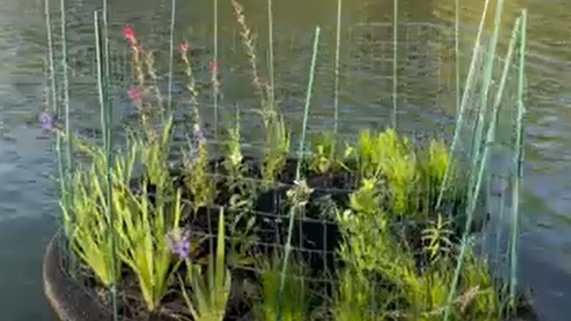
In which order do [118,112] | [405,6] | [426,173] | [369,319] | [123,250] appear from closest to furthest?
[369,319] < [123,250] < [426,173] < [118,112] < [405,6]

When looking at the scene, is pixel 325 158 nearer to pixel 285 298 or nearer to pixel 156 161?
pixel 156 161

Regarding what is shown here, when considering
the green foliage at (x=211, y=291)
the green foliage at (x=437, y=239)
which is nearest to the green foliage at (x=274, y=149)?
the green foliage at (x=437, y=239)

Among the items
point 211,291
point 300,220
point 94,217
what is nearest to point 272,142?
point 300,220

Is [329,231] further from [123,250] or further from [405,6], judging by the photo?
[405,6]

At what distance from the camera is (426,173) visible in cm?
384

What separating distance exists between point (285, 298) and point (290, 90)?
426cm

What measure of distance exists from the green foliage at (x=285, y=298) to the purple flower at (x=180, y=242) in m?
0.30

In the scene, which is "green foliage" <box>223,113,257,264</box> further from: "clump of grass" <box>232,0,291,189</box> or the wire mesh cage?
"clump of grass" <box>232,0,291,189</box>

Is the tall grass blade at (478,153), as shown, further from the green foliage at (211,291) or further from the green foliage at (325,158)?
the green foliage at (325,158)

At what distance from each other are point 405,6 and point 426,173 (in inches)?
291

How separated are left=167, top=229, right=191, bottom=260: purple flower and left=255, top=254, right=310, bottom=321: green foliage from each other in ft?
0.98

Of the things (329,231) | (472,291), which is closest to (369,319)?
(472,291)

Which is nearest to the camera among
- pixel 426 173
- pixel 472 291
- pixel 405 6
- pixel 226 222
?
pixel 472 291

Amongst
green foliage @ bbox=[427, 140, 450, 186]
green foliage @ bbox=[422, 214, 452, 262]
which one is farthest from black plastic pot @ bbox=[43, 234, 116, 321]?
green foliage @ bbox=[427, 140, 450, 186]
